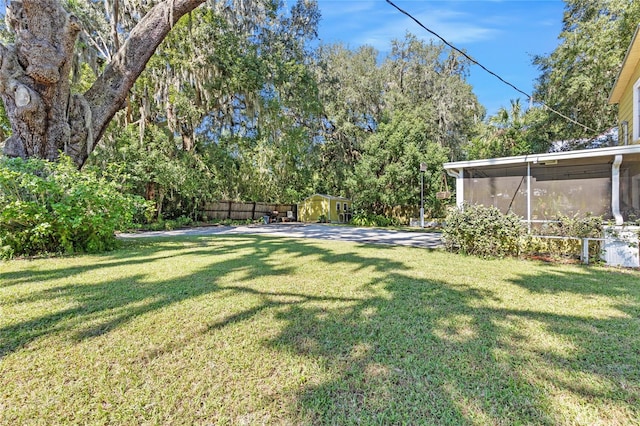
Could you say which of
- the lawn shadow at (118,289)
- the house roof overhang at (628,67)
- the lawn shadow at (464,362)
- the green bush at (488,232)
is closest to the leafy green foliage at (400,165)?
the house roof overhang at (628,67)

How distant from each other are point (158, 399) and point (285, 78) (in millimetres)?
A: 14519

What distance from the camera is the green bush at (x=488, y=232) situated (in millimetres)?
5965

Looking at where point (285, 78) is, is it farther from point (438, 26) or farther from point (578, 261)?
point (578, 261)

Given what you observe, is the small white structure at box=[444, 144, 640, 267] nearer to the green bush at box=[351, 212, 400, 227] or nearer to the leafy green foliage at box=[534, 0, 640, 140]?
the leafy green foliage at box=[534, 0, 640, 140]

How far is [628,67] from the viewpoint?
7.35 meters

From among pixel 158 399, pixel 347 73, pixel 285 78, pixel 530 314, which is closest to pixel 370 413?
pixel 158 399

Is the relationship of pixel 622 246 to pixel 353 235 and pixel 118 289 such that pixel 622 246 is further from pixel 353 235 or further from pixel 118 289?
pixel 118 289

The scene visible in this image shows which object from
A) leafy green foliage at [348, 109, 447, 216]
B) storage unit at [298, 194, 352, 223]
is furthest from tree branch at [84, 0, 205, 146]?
storage unit at [298, 194, 352, 223]

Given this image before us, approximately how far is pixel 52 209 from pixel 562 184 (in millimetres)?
9689

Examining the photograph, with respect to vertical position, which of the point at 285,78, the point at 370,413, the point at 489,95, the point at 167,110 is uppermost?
the point at 489,95

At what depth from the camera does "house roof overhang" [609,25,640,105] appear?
6579 mm

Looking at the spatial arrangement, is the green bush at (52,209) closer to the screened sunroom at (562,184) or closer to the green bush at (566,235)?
the screened sunroom at (562,184)

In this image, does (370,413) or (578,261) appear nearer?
(370,413)

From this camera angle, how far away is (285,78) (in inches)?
560
